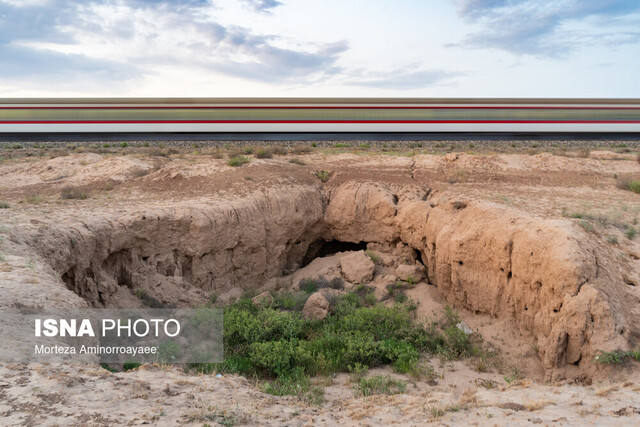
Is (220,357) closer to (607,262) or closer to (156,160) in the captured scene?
(607,262)

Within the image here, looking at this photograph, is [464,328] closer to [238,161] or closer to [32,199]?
[238,161]

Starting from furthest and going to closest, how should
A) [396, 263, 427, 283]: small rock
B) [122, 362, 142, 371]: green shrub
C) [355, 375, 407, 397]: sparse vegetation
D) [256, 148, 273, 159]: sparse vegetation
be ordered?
[256, 148, 273, 159]: sparse vegetation
[396, 263, 427, 283]: small rock
[122, 362, 142, 371]: green shrub
[355, 375, 407, 397]: sparse vegetation

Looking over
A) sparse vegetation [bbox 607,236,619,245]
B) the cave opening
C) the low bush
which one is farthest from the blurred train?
sparse vegetation [bbox 607,236,619,245]

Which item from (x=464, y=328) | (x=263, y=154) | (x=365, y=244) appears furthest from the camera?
(x=263, y=154)

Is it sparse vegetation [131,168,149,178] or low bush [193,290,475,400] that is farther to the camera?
sparse vegetation [131,168,149,178]

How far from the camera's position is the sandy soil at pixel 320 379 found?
4.31 m

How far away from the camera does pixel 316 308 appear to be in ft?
30.5

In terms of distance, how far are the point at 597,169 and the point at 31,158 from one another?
20.2 metres

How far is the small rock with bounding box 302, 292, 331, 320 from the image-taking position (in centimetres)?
921

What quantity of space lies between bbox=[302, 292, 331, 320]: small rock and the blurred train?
12209 mm

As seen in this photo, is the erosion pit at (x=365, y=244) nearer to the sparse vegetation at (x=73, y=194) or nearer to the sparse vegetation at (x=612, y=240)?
the sparse vegetation at (x=612, y=240)

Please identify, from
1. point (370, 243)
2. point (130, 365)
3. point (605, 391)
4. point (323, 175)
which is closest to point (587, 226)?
point (605, 391)

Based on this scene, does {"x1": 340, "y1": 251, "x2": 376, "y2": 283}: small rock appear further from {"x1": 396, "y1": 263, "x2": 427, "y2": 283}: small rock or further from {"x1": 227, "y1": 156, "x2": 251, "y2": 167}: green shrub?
{"x1": 227, "y1": 156, "x2": 251, "y2": 167}: green shrub

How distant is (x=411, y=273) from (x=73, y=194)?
886 cm
